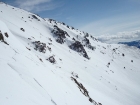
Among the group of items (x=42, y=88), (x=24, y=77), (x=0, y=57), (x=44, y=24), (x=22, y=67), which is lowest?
(x=42, y=88)

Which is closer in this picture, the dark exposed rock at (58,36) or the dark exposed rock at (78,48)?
the dark exposed rock at (78,48)

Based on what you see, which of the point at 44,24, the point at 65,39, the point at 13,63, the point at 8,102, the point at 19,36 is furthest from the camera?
the point at 44,24

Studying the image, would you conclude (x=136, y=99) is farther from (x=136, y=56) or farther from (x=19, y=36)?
(x=136, y=56)

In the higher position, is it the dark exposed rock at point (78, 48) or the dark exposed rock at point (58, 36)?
the dark exposed rock at point (58, 36)

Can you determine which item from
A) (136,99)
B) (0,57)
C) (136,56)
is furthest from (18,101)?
(136,56)

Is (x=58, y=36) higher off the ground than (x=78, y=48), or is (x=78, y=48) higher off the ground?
(x=58, y=36)

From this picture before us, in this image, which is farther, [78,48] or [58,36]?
[58,36]

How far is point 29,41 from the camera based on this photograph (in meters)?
42.7

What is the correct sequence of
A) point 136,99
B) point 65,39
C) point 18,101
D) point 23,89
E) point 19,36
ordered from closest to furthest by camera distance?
point 18,101
point 23,89
point 19,36
point 136,99
point 65,39

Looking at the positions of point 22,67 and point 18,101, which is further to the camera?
point 22,67

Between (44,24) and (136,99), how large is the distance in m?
66.6

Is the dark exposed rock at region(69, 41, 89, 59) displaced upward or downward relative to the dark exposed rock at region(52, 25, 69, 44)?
downward

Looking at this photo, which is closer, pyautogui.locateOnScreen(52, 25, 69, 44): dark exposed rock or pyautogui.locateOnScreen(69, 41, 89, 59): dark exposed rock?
pyautogui.locateOnScreen(69, 41, 89, 59): dark exposed rock

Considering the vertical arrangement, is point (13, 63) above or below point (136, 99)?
above
